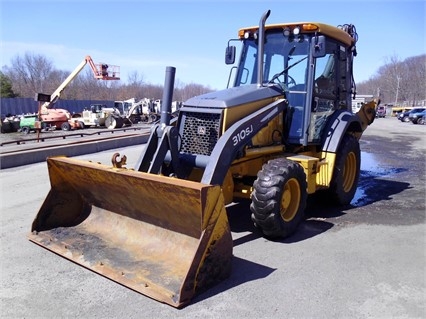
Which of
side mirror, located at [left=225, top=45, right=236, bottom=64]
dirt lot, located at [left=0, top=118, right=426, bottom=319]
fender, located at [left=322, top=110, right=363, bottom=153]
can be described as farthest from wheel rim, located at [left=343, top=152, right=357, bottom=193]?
side mirror, located at [left=225, top=45, right=236, bottom=64]

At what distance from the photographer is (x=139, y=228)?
4.53 meters

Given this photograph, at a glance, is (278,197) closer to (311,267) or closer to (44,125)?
(311,267)

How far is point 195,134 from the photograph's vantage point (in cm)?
520

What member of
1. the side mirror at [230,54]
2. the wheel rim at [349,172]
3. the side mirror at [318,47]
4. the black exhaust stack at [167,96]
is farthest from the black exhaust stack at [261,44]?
the wheel rim at [349,172]

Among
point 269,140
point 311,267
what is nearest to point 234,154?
point 269,140

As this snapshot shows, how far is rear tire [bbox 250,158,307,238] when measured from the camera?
461cm

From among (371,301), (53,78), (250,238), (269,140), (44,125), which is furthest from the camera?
(53,78)

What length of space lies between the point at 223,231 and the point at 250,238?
146cm

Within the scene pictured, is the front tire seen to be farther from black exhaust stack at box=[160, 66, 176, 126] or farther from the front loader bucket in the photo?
black exhaust stack at box=[160, 66, 176, 126]

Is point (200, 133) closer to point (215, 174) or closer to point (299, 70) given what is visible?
point (215, 174)

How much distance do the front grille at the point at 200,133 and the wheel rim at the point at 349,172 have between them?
2.89 meters

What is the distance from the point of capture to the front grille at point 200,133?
504cm

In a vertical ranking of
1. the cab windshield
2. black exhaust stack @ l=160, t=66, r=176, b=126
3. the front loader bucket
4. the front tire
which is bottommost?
the front tire

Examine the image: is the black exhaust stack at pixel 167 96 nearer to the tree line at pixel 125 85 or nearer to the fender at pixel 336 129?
the fender at pixel 336 129
